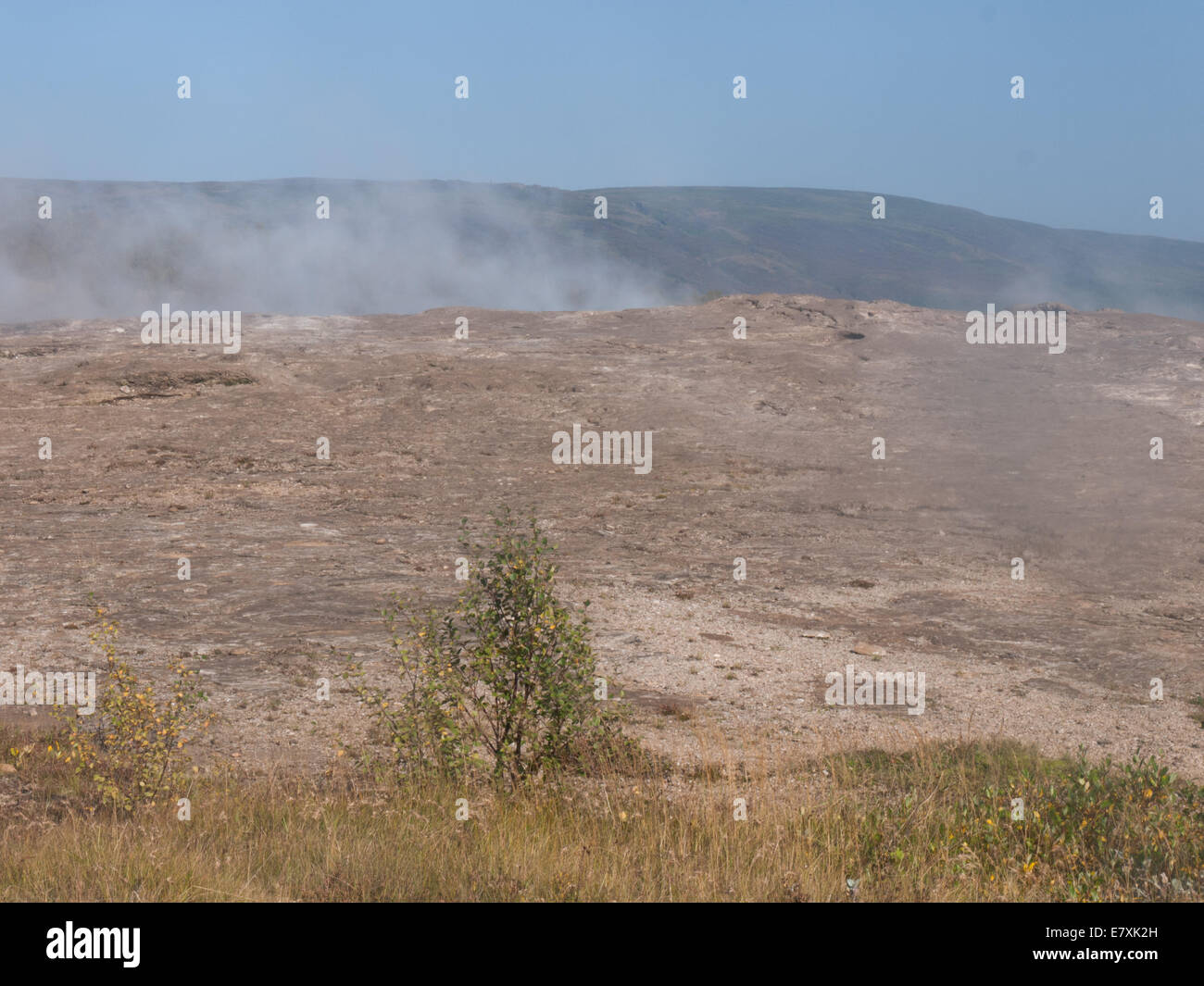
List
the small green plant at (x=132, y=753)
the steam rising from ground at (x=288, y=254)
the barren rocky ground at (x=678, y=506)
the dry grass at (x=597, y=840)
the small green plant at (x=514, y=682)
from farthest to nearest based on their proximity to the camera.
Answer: the steam rising from ground at (x=288, y=254)
the barren rocky ground at (x=678, y=506)
the small green plant at (x=514, y=682)
the small green plant at (x=132, y=753)
the dry grass at (x=597, y=840)

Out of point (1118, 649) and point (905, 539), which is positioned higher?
point (905, 539)

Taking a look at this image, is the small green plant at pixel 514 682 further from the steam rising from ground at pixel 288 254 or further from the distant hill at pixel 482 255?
the distant hill at pixel 482 255

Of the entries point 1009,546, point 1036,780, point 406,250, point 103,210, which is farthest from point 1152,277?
point 1036,780

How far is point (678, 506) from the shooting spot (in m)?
15.6

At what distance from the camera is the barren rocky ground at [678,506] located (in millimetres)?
8688

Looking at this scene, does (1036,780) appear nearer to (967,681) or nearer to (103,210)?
(967,681)

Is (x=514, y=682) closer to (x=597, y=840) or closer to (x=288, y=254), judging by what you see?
(x=597, y=840)

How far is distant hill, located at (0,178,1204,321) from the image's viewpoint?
72.4m

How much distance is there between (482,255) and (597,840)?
87.8 m

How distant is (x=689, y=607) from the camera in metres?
11.0

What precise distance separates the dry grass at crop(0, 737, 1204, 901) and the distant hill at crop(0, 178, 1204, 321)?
6301 centimetres

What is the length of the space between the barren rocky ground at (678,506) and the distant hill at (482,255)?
45.8 meters

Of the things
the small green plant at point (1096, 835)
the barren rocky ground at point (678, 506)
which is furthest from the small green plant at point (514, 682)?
the small green plant at point (1096, 835)

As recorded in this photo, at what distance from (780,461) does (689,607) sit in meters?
7.52
